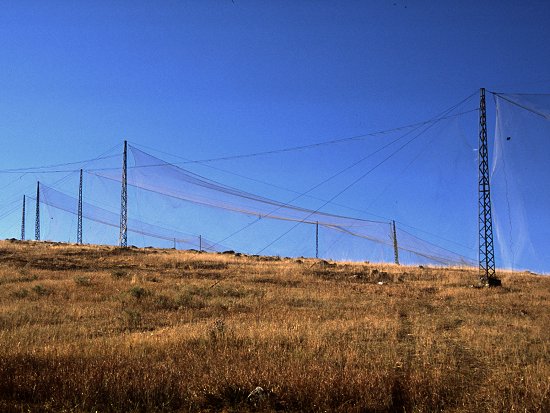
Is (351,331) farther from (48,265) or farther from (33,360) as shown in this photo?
(48,265)

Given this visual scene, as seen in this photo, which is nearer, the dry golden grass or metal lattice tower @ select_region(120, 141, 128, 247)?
the dry golden grass

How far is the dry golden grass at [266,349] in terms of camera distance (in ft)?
20.8

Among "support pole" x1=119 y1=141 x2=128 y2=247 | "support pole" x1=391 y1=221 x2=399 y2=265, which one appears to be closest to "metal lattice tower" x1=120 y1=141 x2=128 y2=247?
"support pole" x1=119 y1=141 x2=128 y2=247

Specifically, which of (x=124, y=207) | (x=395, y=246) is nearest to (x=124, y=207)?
(x=124, y=207)

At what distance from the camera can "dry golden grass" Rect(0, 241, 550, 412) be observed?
20.8 ft

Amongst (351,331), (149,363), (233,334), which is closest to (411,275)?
(351,331)

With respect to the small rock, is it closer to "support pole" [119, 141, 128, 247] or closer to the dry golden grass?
the dry golden grass

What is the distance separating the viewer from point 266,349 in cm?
928

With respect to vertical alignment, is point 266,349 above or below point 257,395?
above

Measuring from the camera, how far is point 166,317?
47.4ft

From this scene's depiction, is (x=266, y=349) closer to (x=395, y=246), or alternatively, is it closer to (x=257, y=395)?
(x=257, y=395)

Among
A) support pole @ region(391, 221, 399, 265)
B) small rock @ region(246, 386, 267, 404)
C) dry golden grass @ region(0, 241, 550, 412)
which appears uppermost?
support pole @ region(391, 221, 399, 265)

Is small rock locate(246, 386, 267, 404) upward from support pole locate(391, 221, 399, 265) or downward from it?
downward

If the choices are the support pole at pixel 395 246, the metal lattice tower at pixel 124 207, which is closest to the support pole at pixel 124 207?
the metal lattice tower at pixel 124 207
